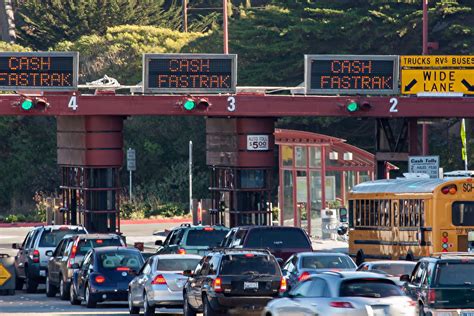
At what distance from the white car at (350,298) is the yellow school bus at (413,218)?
47.0 feet

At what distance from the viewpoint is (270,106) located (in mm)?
48625

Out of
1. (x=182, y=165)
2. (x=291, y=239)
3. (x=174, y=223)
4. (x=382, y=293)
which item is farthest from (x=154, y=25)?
(x=382, y=293)

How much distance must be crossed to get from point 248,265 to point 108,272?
6793mm

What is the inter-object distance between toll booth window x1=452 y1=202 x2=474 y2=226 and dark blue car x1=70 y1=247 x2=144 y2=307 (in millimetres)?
8108

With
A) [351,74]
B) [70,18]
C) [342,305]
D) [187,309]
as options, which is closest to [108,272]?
[187,309]

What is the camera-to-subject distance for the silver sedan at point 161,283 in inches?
1286

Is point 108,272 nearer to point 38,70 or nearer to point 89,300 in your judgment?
point 89,300

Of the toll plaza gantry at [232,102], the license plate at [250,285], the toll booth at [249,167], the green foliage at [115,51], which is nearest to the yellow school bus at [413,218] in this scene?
the toll plaza gantry at [232,102]

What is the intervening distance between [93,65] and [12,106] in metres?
40.7

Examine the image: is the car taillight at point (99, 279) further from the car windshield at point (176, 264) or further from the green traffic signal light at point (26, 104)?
the green traffic signal light at point (26, 104)

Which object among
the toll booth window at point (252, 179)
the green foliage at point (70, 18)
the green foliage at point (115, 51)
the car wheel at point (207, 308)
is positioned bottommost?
the car wheel at point (207, 308)

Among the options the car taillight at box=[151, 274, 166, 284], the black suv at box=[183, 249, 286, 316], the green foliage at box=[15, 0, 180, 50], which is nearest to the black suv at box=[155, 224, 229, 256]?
the car taillight at box=[151, 274, 166, 284]

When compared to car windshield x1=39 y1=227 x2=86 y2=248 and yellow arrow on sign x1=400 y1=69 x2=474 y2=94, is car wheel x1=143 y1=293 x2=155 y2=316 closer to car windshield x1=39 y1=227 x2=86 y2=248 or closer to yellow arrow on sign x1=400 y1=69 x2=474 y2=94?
car windshield x1=39 y1=227 x2=86 y2=248

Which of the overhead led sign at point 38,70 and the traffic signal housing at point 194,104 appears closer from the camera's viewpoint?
the overhead led sign at point 38,70
